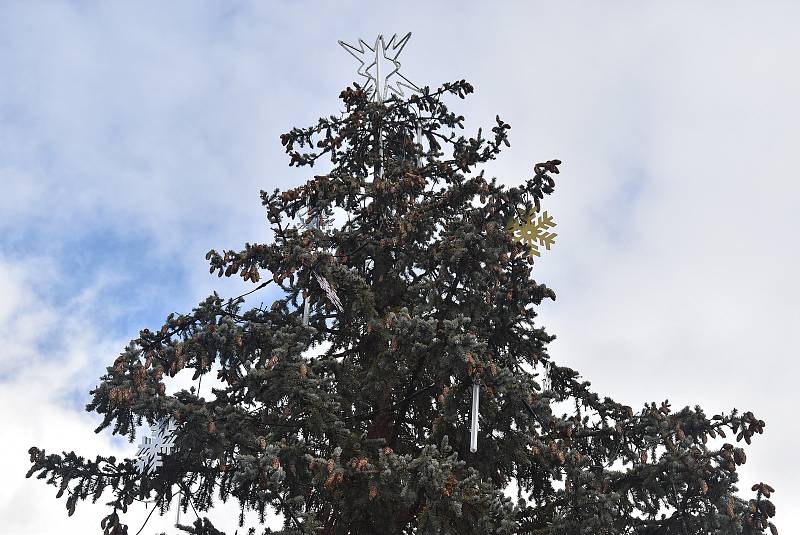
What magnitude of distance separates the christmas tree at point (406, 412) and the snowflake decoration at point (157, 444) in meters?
0.03

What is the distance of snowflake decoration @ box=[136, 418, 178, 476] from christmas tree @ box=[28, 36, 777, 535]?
0.09 feet

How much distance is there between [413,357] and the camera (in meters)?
8.95

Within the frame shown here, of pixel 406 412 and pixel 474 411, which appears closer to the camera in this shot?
pixel 474 411

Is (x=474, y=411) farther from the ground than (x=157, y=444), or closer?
farther from the ground

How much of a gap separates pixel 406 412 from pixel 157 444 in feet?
11.9

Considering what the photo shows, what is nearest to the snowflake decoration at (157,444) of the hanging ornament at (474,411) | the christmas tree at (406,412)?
the christmas tree at (406,412)

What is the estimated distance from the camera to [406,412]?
1074 centimetres

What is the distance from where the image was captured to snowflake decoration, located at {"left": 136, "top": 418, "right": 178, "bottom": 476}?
28.3 feet

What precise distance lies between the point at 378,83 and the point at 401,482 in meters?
8.68

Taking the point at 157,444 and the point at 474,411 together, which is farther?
the point at 157,444

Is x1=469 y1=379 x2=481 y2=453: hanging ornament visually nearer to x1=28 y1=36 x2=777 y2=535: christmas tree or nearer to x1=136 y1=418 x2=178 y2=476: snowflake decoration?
x1=28 y1=36 x2=777 y2=535: christmas tree

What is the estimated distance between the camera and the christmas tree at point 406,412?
8.08 metres

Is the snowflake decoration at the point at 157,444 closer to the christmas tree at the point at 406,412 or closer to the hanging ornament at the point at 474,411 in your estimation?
the christmas tree at the point at 406,412

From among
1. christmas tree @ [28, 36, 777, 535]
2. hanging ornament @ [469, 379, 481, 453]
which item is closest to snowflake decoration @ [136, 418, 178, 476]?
christmas tree @ [28, 36, 777, 535]
